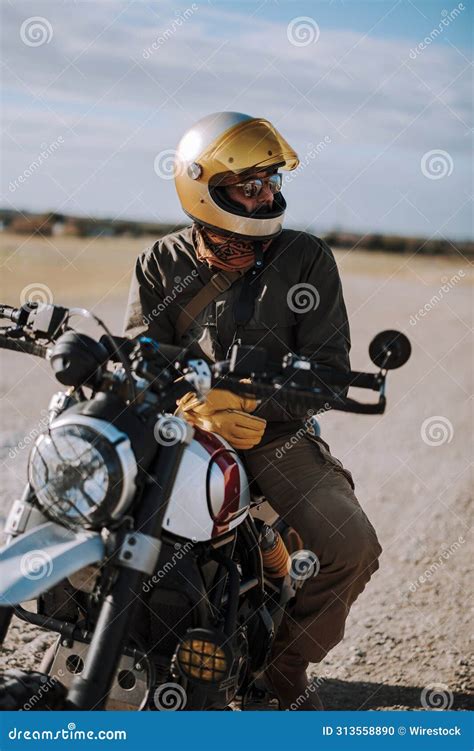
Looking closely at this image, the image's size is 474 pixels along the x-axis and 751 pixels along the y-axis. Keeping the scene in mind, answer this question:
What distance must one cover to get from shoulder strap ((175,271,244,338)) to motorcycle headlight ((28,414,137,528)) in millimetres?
1296

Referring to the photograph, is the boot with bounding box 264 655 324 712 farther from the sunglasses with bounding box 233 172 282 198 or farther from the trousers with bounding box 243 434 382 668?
the sunglasses with bounding box 233 172 282 198

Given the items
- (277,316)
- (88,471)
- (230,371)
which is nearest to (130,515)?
(88,471)

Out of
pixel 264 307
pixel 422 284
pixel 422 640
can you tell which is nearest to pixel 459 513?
pixel 422 640

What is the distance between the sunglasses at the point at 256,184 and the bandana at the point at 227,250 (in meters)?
0.18

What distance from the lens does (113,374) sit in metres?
2.88

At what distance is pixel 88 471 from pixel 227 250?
1.48 metres

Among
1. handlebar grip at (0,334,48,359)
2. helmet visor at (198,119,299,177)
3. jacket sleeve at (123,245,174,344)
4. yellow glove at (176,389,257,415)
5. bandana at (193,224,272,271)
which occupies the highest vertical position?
helmet visor at (198,119,299,177)

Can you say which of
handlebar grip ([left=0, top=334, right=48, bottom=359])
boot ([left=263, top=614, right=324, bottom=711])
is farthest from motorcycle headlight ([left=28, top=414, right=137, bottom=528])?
boot ([left=263, top=614, right=324, bottom=711])

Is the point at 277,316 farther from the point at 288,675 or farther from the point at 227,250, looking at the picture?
the point at 288,675

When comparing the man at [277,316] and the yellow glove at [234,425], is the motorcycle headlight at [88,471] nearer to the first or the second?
the yellow glove at [234,425]

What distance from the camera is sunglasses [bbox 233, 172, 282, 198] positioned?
3.86m

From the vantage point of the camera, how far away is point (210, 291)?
3.98m
